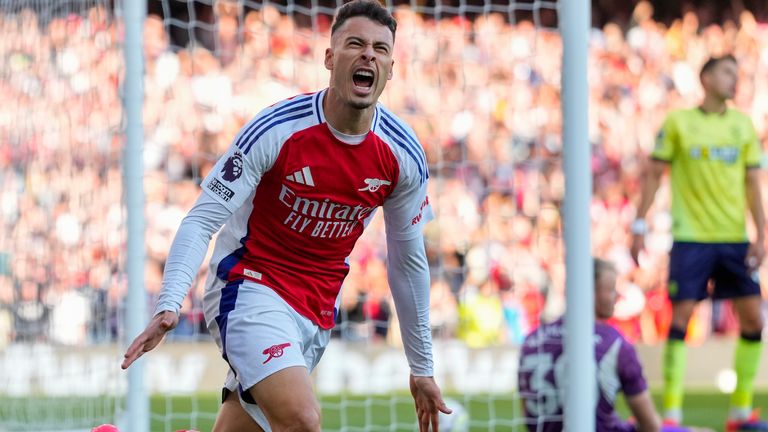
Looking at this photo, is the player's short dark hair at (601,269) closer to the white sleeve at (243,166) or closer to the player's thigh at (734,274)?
the player's thigh at (734,274)

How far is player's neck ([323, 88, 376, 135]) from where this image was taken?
3.99 m

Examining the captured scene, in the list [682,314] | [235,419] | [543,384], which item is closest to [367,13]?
[235,419]

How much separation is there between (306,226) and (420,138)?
5.95 meters

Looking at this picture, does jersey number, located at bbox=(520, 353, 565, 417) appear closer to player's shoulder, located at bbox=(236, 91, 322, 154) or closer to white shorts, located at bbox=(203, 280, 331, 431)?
white shorts, located at bbox=(203, 280, 331, 431)

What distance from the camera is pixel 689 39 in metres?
15.3

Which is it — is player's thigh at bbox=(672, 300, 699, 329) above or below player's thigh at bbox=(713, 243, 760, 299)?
below

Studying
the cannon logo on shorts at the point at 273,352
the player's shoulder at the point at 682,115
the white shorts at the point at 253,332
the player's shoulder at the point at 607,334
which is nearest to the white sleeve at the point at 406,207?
the white shorts at the point at 253,332

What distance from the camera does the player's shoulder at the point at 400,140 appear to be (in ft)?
13.5

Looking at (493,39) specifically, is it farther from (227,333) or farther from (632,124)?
(227,333)

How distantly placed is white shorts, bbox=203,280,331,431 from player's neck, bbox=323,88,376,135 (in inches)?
24.0

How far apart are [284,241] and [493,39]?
22.5 ft

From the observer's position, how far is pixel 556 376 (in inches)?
220

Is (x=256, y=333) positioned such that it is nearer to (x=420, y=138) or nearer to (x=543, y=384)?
(x=543, y=384)

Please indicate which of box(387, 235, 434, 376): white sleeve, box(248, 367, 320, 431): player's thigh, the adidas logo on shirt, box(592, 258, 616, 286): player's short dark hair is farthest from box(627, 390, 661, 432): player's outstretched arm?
the adidas logo on shirt
